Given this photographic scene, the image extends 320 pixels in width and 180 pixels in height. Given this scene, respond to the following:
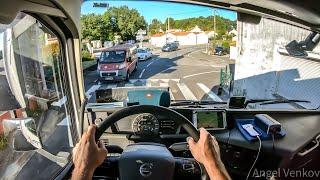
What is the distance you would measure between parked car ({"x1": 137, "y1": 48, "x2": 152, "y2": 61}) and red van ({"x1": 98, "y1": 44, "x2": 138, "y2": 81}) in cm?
8

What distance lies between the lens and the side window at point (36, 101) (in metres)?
2.08

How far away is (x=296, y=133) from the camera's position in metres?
2.82

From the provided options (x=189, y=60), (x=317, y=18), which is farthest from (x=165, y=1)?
(x=317, y=18)

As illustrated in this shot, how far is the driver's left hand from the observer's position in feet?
3.58

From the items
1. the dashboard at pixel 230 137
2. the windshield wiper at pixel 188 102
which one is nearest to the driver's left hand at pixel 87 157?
the dashboard at pixel 230 137

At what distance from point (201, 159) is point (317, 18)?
7.60 ft

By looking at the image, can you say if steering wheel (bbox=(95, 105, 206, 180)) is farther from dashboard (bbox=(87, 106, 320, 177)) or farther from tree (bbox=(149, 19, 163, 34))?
tree (bbox=(149, 19, 163, 34))

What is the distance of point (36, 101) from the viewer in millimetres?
2586

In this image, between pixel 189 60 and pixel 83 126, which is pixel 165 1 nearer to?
pixel 189 60

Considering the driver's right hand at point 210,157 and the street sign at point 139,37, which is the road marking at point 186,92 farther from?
the driver's right hand at point 210,157

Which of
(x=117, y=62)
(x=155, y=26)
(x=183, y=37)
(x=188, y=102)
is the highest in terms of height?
(x=155, y=26)

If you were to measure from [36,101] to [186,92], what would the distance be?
1.45 meters

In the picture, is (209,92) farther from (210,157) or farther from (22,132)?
(210,157)

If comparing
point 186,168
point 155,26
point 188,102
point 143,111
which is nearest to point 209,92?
point 188,102
